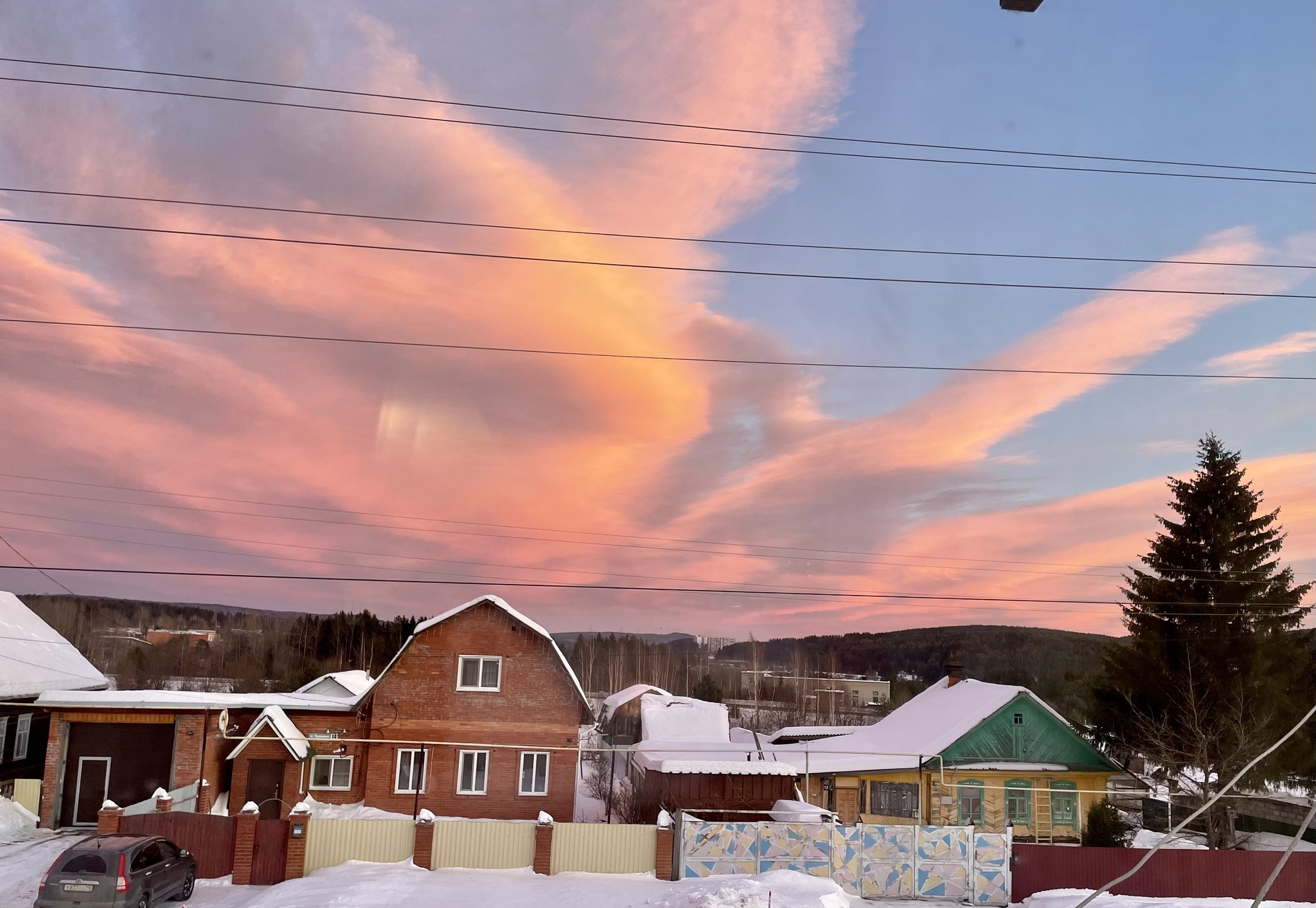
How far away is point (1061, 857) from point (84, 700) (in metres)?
26.6

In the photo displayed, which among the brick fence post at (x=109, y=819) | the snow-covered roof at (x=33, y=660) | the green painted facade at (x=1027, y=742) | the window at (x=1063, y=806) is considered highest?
the snow-covered roof at (x=33, y=660)

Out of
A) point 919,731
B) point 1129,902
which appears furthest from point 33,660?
point 1129,902

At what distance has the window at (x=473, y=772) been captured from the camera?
2764cm

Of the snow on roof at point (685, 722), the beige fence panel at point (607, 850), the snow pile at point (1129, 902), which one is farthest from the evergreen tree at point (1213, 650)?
the beige fence panel at point (607, 850)

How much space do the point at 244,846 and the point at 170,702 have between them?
28.0 ft

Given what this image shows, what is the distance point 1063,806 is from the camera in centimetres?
3195

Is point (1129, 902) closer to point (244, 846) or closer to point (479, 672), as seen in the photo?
point (479, 672)

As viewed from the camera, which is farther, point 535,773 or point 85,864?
point 535,773

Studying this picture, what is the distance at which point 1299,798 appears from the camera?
3416cm

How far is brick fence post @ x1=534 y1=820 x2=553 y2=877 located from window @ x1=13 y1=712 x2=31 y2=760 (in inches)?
767

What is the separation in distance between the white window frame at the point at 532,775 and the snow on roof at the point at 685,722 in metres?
9.59

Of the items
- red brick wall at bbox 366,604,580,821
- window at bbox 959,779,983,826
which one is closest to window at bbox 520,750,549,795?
red brick wall at bbox 366,604,580,821

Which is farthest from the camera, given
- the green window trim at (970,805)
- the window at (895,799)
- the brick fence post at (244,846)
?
the window at (895,799)

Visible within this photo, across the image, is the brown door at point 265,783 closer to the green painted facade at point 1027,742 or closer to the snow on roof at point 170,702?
the snow on roof at point 170,702
